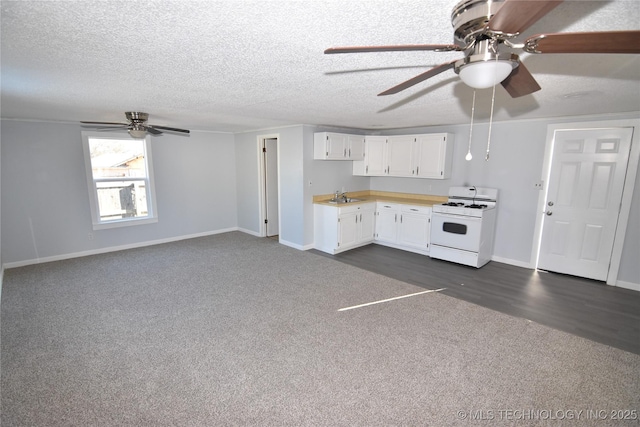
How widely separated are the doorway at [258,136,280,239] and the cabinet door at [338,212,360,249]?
1733 millimetres

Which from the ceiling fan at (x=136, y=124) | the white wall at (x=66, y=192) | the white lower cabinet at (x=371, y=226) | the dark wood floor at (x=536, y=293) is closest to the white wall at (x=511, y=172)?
the dark wood floor at (x=536, y=293)

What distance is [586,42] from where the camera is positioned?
1068 millimetres

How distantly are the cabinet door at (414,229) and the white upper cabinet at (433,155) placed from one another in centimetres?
73

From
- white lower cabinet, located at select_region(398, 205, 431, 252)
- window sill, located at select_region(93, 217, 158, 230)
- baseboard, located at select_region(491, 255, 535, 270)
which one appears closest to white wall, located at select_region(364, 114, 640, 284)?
baseboard, located at select_region(491, 255, 535, 270)

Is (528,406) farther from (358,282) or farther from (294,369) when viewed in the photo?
(358,282)

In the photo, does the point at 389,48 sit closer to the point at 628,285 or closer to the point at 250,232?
the point at 628,285

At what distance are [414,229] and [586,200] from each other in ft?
7.85

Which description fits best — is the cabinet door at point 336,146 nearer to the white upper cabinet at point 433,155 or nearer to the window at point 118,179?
the white upper cabinet at point 433,155

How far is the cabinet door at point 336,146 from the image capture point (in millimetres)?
5344

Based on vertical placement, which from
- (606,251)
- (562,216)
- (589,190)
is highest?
(589,190)

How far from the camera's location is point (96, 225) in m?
5.21

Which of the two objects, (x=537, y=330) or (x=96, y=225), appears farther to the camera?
(x=96, y=225)

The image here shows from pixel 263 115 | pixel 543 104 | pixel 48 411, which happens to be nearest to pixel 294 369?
pixel 48 411

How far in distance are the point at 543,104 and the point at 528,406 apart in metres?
2.97
